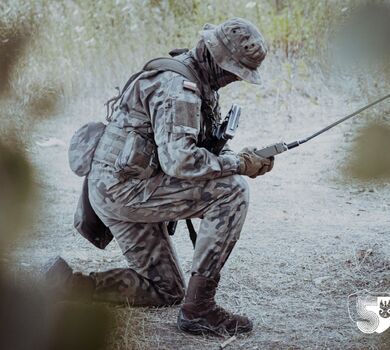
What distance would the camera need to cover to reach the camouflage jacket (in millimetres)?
1851

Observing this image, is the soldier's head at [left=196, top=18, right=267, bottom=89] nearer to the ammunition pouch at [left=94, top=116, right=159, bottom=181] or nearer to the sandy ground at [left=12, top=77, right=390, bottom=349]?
the ammunition pouch at [left=94, top=116, right=159, bottom=181]

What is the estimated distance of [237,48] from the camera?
1.92 metres

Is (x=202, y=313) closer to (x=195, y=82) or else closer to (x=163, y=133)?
(x=163, y=133)

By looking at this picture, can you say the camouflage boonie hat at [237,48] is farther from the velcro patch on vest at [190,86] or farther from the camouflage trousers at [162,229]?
the camouflage trousers at [162,229]

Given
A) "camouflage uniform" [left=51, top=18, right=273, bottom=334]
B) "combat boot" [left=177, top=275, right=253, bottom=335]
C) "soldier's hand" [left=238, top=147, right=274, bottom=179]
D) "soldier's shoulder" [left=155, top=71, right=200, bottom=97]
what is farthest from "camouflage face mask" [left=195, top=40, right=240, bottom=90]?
"combat boot" [left=177, top=275, right=253, bottom=335]

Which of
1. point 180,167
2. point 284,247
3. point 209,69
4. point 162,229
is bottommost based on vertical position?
point 284,247

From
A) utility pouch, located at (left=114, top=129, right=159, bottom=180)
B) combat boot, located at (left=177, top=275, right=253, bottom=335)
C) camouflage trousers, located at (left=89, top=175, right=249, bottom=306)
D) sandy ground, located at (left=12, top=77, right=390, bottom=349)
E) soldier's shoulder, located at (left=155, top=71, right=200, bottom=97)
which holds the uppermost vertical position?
soldier's shoulder, located at (left=155, top=71, right=200, bottom=97)

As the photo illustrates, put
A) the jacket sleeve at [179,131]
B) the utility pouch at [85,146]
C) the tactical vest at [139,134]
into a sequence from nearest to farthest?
the jacket sleeve at [179,131]
the tactical vest at [139,134]
the utility pouch at [85,146]

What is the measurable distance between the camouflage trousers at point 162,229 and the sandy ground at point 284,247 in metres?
0.08

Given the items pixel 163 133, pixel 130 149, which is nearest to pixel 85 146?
pixel 130 149

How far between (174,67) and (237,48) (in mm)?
178

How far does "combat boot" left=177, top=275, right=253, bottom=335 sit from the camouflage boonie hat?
59 cm

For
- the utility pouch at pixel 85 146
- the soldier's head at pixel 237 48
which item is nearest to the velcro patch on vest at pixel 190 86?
the soldier's head at pixel 237 48

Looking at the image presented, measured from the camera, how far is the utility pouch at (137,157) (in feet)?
6.44
